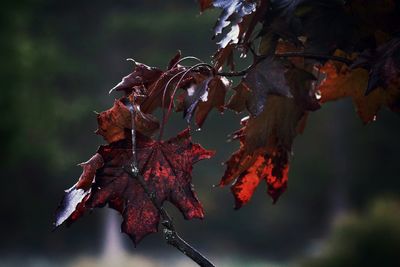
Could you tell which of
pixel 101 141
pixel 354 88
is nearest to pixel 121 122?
pixel 354 88

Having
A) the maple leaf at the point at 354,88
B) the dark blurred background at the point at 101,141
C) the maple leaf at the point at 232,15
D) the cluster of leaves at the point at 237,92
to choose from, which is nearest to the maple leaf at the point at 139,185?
the cluster of leaves at the point at 237,92

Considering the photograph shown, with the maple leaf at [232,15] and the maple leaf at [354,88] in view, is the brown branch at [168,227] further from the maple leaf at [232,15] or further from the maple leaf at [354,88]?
the maple leaf at [354,88]

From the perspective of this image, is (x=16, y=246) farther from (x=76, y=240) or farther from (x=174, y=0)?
(x=174, y=0)

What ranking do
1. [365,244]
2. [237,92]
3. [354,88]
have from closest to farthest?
[237,92] → [354,88] → [365,244]

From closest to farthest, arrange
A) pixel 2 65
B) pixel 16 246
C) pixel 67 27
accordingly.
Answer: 1. pixel 2 65
2. pixel 16 246
3. pixel 67 27

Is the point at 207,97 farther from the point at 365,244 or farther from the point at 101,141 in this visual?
the point at 101,141

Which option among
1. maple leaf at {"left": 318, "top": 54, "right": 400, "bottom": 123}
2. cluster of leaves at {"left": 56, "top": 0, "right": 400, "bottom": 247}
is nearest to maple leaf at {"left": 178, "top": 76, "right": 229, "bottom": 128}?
cluster of leaves at {"left": 56, "top": 0, "right": 400, "bottom": 247}

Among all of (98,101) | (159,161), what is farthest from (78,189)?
(98,101)
